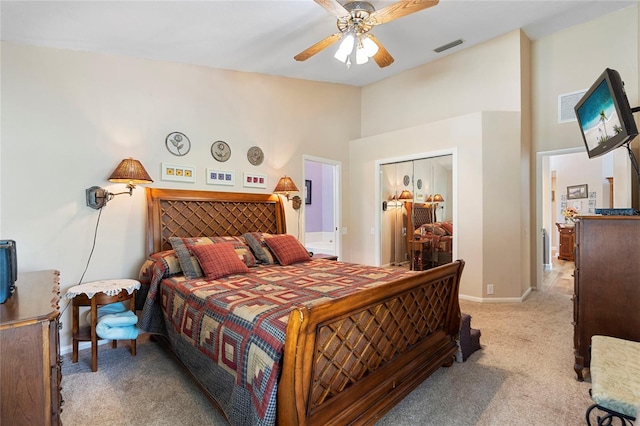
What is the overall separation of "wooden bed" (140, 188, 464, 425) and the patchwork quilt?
0.40 ft

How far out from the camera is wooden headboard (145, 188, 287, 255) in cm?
349

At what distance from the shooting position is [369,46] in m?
2.86

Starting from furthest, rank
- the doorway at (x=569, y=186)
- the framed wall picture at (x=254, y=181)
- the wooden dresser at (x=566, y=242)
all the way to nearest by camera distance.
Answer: the wooden dresser at (x=566, y=242) → the doorway at (x=569, y=186) → the framed wall picture at (x=254, y=181)

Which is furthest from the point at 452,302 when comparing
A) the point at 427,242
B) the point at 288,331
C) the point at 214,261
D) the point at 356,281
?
the point at 427,242

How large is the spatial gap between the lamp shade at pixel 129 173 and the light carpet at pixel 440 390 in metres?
1.71

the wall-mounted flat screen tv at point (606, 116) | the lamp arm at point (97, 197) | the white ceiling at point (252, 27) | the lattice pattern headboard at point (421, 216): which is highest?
the white ceiling at point (252, 27)

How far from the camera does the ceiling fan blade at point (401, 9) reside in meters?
2.37

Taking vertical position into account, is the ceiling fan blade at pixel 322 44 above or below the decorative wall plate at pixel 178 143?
above

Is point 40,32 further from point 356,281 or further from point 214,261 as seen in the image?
point 356,281

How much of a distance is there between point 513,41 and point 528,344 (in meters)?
4.18

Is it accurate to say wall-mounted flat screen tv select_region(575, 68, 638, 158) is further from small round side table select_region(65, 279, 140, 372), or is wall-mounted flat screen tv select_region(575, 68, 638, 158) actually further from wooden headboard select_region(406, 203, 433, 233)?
small round side table select_region(65, 279, 140, 372)

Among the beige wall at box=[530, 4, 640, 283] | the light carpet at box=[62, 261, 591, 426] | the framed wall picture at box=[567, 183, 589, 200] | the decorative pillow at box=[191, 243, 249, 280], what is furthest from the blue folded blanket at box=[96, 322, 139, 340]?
the framed wall picture at box=[567, 183, 589, 200]

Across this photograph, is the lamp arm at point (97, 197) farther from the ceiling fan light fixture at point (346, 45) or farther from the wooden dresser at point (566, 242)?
the wooden dresser at point (566, 242)

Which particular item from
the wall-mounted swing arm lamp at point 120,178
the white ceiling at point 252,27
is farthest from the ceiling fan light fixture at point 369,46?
the wall-mounted swing arm lamp at point 120,178
